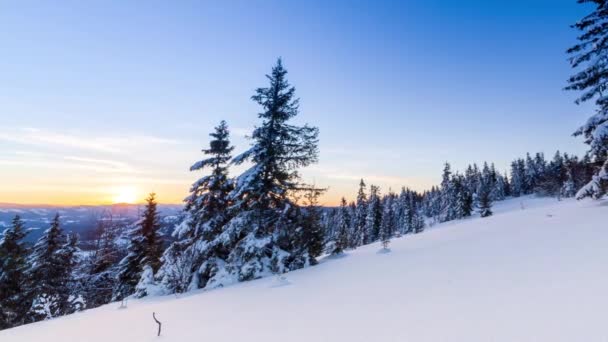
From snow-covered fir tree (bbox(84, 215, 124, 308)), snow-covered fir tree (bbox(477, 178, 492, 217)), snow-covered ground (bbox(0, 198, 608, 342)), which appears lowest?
snow-covered fir tree (bbox(84, 215, 124, 308))

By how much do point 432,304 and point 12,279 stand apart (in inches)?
1277

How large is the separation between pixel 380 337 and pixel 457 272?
3859 millimetres

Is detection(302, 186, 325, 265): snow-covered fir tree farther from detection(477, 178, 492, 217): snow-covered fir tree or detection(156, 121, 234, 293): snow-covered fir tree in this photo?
detection(477, 178, 492, 217): snow-covered fir tree

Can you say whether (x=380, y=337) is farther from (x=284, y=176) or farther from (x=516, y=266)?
(x=284, y=176)

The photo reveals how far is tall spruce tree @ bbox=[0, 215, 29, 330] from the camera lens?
75.3 feet

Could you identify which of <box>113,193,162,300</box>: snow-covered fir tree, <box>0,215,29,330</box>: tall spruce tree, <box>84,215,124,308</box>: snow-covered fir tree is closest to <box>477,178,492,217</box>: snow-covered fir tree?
<box>113,193,162,300</box>: snow-covered fir tree

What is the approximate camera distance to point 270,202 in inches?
634

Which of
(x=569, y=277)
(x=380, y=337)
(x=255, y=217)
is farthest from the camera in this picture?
(x=255, y=217)

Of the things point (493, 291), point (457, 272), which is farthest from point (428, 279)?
point (493, 291)

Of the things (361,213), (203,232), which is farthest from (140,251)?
(361,213)

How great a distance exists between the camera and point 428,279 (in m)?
6.84

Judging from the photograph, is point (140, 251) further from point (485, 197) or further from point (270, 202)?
point (485, 197)

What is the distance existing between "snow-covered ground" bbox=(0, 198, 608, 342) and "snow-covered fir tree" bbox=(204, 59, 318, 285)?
200 inches

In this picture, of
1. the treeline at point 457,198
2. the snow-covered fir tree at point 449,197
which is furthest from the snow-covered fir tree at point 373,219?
the snow-covered fir tree at point 449,197
